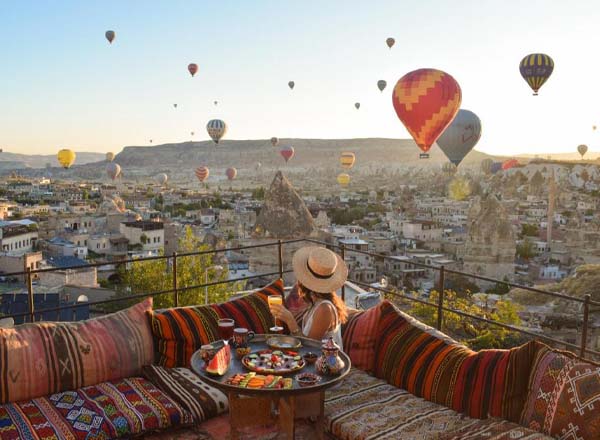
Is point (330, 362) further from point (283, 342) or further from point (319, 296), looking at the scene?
point (319, 296)

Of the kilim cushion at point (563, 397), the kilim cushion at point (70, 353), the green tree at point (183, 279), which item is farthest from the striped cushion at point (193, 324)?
the green tree at point (183, 279)

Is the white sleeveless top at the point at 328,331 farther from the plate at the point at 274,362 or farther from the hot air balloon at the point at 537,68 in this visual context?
the hot air balloon at the point at 537,68

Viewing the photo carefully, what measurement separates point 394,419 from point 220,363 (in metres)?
0.95

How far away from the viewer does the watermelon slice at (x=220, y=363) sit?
9.11ft

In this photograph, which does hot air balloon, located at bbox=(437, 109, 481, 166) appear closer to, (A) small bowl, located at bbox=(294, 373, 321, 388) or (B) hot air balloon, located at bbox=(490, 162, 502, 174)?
(A) small bowl, located at bbox=(294, 373, 321, 388)

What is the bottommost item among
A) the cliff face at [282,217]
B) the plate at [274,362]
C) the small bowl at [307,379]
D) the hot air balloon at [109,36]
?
the cliff face at [282,217]

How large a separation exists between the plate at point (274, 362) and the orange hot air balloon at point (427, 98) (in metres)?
9.46

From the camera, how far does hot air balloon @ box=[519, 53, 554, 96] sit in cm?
2159

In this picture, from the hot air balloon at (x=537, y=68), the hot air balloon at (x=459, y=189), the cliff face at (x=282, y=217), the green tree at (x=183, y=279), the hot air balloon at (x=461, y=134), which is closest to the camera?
the green tree at (x=183, y=279)

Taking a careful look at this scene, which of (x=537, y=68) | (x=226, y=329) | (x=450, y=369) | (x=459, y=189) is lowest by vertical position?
(x=459, y=189)

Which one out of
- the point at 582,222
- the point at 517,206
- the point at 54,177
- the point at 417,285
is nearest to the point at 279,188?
the point at 417,285

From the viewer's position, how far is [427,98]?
461 inches

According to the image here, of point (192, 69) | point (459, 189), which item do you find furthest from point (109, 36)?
point (459, 189)

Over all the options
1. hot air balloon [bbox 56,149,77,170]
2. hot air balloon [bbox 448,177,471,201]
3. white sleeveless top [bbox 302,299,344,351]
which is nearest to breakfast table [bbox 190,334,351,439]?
white sleeveless top [bbox 302,299,344,351]
